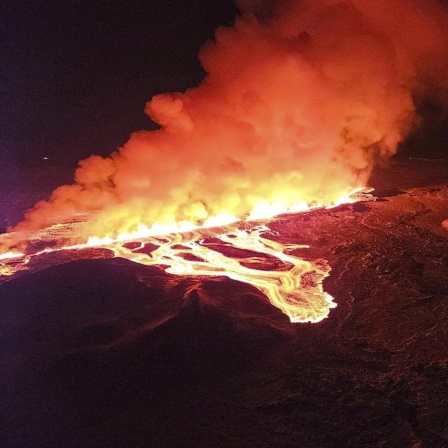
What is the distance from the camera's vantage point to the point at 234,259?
9.34 m

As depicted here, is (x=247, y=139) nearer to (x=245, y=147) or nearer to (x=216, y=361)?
(x=245, y=147)

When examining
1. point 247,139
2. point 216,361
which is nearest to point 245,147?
point 247,139

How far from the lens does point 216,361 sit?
219 inches

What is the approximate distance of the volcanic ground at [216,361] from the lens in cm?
439

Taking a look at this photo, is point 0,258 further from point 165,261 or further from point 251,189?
point 251,189

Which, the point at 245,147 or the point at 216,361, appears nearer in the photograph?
the point at 216,361

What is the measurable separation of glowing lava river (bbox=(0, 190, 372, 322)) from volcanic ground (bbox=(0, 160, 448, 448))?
1.07 feet

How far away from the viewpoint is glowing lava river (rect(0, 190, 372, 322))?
24.3ft

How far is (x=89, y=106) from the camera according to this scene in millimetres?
32875

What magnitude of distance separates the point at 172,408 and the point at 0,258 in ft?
23.5

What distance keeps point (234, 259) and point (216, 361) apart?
3915 millimetres

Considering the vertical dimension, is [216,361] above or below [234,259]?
below

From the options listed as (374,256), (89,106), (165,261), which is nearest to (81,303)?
(165,261)

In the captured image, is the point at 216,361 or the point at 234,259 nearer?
the point at 216,361
